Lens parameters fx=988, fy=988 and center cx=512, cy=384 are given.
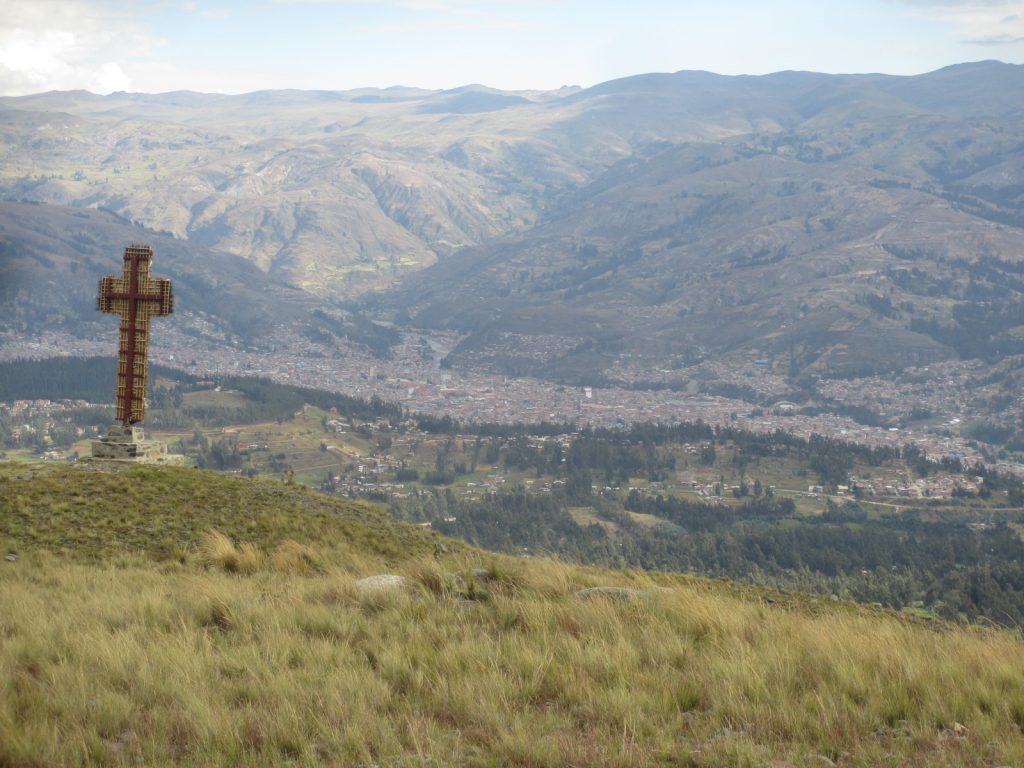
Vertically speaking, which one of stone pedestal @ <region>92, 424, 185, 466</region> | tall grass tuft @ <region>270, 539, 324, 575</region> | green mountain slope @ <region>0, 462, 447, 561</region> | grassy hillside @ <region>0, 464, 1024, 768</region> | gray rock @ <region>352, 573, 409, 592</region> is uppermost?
grassy hillside @ <region>0, 464, 1024, 768</region>

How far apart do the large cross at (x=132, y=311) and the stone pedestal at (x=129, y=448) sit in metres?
0.51

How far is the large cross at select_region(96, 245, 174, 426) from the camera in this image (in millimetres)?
30922

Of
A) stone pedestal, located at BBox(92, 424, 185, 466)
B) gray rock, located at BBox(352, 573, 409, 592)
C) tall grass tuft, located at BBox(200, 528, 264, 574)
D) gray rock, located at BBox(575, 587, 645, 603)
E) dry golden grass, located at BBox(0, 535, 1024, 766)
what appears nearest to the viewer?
dry golden grass, located at BBox(0, 535, 1024, 766)

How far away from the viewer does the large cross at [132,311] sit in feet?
101

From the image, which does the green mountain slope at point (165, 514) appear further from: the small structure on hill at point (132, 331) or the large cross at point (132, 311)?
the large cross at point (132, 311)

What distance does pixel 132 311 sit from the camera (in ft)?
101

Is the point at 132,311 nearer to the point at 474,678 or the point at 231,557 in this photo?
the point at 231,557

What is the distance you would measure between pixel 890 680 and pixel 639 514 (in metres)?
94.4

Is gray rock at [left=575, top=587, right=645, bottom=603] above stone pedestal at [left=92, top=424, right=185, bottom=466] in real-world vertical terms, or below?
above

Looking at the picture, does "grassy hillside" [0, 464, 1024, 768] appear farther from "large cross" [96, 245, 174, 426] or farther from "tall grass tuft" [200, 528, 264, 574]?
"large cross" [96, 245, 174, 426]

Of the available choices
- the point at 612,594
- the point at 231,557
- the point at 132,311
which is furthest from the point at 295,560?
the point at 132,311

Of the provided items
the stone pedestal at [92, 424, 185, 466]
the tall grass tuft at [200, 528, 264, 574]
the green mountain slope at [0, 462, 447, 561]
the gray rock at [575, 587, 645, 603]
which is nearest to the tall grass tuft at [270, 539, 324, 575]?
the tall grass tuft at [200, 528, 264, 574]

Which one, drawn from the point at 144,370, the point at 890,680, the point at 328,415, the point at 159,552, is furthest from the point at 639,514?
the point at 890,680

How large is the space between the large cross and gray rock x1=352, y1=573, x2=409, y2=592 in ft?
61.6
